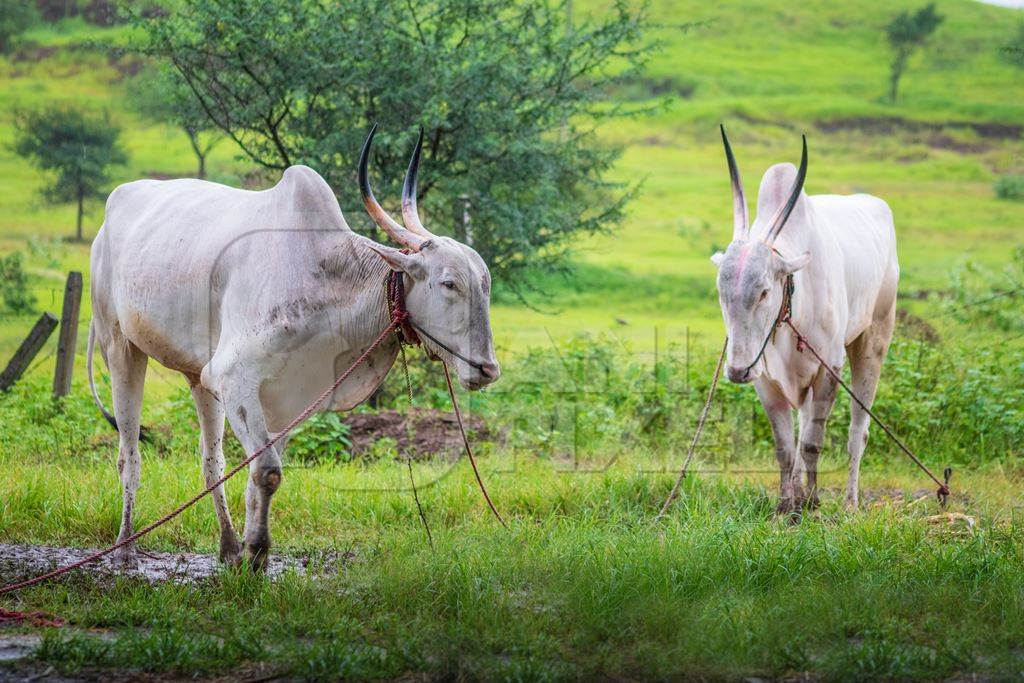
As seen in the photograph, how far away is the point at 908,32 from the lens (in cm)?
4459

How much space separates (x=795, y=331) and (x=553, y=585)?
2.36m

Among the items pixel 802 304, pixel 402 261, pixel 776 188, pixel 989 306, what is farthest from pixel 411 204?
pixel 989 306

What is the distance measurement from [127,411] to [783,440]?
3.68 m

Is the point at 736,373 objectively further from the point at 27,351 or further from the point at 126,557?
the point at 27,351

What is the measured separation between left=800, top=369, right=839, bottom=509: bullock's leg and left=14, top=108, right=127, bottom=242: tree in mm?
18855

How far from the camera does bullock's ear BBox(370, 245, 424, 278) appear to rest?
16.0 ft

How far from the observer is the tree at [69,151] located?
2281 cm

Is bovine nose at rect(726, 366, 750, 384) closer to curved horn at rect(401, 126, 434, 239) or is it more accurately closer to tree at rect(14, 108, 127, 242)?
curved horn at rect(401, 126, 434, 239)

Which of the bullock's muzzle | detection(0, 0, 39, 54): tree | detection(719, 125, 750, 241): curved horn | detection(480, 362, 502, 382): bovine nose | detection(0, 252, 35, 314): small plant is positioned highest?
detection(0, 0, 39, 54): tree

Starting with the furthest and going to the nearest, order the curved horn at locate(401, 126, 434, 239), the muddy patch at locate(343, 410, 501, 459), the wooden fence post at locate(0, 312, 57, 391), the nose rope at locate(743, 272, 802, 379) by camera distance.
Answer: the wooden fence post at locate(0, 312, 57, 391) → the muddy patch at locate(343, 410, 501, 459) → the nose rope at locate(743, 272, 802, 379) → the curved horn at locate(401, 126, 434, 239)

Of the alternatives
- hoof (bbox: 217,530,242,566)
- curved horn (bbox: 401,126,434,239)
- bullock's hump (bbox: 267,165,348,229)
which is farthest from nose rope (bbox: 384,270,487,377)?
hoof (bbox: 217,530,242,566)

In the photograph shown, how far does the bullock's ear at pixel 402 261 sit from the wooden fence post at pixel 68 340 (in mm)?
4830

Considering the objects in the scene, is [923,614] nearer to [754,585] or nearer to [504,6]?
[754,585]

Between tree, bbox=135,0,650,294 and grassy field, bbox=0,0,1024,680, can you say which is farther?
tree, bbox=135,0,650,294
